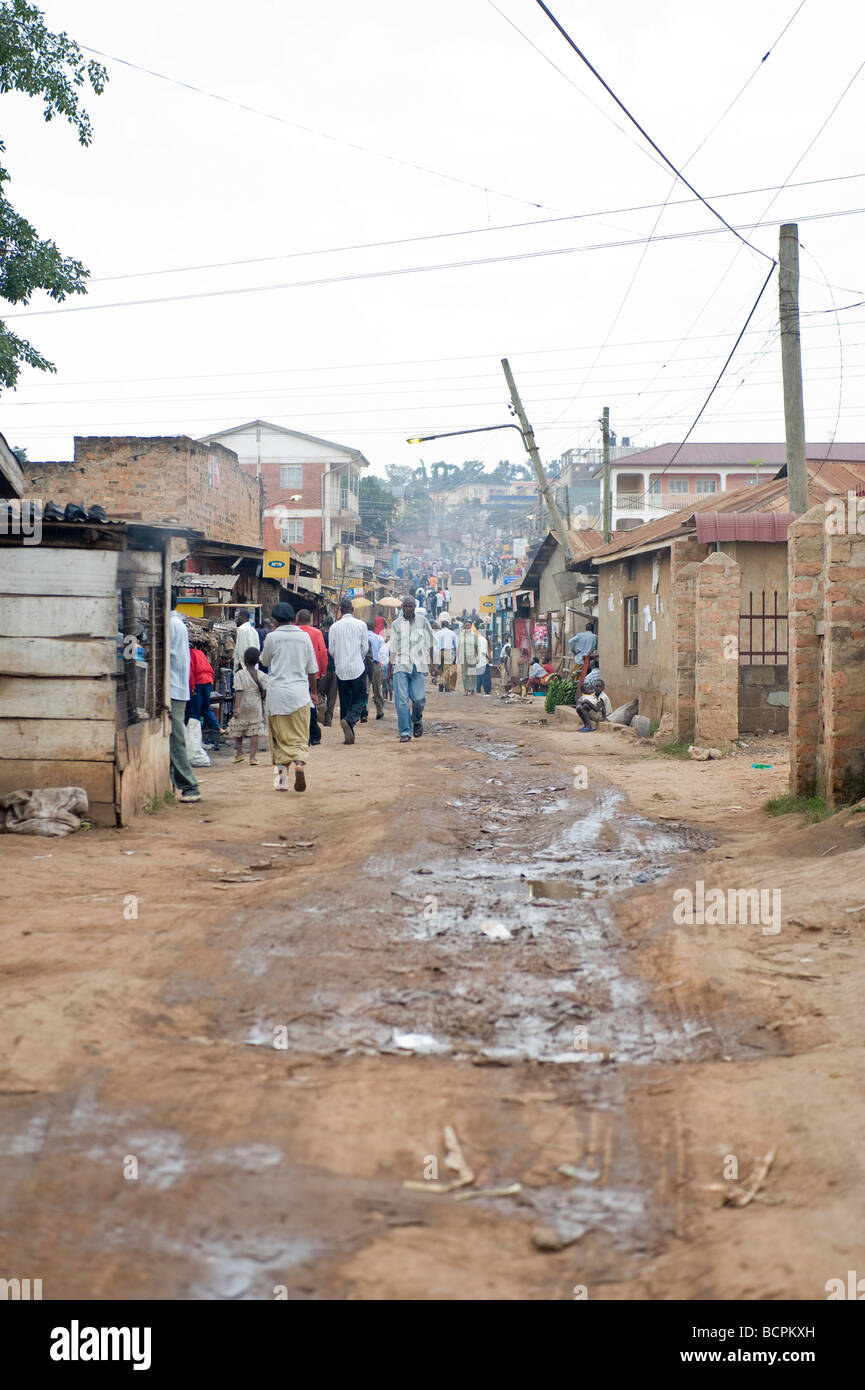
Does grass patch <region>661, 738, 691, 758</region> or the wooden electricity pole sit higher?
the wooden electricity pole

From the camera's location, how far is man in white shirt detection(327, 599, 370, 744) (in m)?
16.3

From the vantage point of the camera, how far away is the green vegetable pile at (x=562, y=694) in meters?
24.4

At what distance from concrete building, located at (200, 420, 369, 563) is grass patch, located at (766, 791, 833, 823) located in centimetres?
4815

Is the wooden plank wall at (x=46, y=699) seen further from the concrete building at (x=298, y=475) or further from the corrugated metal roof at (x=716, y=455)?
the corrugated metal roof at (x=716, y=455)

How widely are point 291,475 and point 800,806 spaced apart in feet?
167

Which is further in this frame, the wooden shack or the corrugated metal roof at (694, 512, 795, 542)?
the corrugated metal roof at (694, 512, 795, 542)

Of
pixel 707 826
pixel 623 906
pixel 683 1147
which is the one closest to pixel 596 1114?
pixel 683 1147

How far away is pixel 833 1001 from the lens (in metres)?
4.96

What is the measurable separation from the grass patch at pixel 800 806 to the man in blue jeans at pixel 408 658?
6901 mm

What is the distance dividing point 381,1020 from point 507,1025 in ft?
1.67

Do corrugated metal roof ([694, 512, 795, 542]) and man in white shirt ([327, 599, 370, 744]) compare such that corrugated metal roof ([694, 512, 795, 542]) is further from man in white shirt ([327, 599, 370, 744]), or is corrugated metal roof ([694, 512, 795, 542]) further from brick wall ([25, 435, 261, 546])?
brick wall ([25, 435, 261, 546])

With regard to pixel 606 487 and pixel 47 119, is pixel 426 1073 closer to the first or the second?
pixel 47 119

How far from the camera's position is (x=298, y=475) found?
2291 inches

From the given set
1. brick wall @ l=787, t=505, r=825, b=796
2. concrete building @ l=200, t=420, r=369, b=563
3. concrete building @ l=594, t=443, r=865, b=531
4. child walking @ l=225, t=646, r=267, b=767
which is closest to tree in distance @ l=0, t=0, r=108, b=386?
child walking @ l=225, t=646, r=267, b=767
